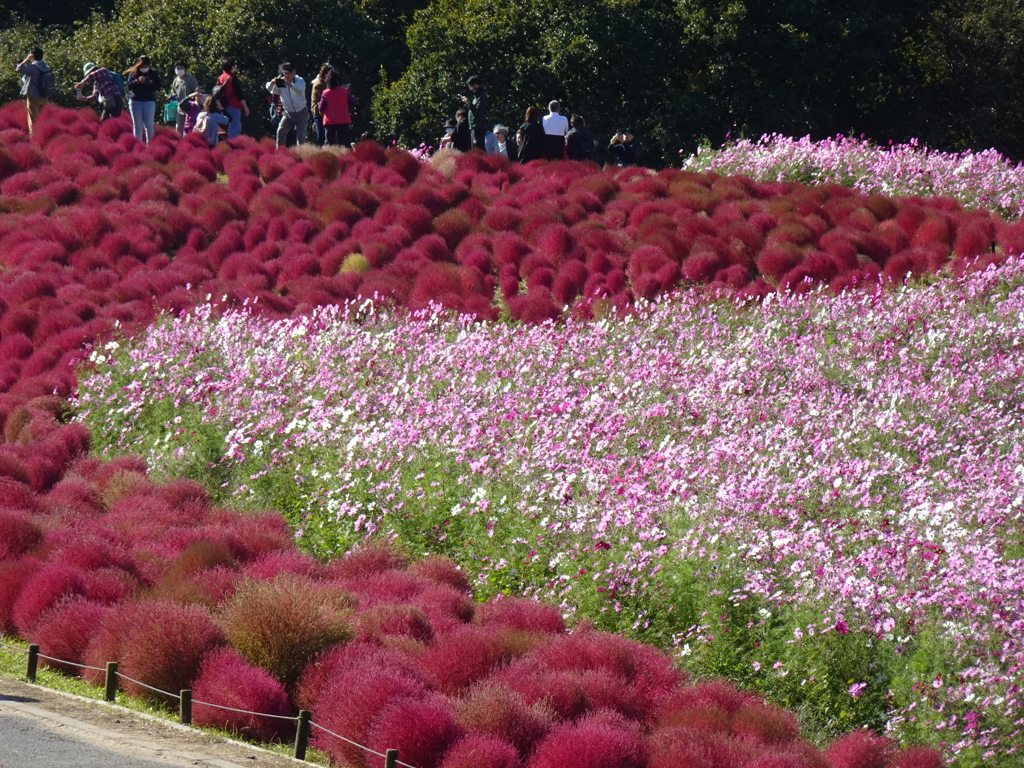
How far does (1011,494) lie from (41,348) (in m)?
9.51

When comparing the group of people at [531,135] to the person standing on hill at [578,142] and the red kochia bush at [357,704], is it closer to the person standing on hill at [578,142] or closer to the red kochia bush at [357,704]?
the person standing on hill at [578,142]

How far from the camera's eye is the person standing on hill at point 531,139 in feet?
65.2

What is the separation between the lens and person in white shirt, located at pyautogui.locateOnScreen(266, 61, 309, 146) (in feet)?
63.9

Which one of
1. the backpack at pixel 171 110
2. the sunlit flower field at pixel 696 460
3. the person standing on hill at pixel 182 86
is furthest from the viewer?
the backpack at pixel 171 110

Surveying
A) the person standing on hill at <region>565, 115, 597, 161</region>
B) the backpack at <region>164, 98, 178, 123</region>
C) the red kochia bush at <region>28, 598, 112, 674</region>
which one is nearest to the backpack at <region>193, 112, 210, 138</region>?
the backpack at <region>164, 98, 178, 123</region>

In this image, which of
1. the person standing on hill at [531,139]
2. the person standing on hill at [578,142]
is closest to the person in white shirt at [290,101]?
the person standing on hill at [531,139]

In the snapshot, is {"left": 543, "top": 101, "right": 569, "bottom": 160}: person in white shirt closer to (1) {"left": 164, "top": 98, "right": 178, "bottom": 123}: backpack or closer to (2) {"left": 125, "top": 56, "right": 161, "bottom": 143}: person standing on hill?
(2) {"left": 125, "top": 56, "right": 161, "bottom": 143}: person standing on hill

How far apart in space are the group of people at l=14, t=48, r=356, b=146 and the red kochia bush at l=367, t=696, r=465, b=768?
46.4 feet

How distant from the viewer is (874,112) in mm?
32500

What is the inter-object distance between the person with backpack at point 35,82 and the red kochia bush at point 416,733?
1610 centimetres

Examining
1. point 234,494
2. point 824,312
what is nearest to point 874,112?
point 824,312

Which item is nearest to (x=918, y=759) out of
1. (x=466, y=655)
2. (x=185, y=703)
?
(x=466, y=655)

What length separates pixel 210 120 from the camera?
2064 centimetres

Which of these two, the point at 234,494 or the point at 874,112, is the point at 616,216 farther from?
the point at 874,112
